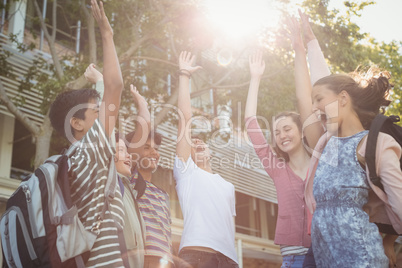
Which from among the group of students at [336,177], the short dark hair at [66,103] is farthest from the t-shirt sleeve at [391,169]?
the short dark hair at [66,103]

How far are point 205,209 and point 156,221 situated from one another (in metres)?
0.42

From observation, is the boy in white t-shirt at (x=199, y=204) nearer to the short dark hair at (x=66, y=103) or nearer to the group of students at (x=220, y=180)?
the group of students at (x=220, y=180)

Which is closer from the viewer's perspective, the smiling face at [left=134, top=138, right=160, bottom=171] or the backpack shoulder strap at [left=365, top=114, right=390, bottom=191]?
the backpack shoulder strap at [left=365, top=114, right=390, bottom=191]

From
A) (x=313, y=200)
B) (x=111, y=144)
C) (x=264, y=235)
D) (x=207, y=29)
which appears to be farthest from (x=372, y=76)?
(x=264, y=235)

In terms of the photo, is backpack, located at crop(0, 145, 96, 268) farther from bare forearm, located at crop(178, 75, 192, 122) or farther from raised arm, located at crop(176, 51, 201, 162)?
bare forearm, located at crop(178, 75, 192, 122)

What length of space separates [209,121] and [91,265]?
910 centimetres

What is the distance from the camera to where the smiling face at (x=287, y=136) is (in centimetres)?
405

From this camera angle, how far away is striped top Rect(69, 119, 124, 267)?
2537mm

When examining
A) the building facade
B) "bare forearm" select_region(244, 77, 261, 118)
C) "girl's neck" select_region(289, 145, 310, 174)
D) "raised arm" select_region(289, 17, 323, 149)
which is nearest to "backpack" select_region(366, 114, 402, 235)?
"raised arm" select_region(289, 17, 323, 149)

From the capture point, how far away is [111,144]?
2840 millimetres

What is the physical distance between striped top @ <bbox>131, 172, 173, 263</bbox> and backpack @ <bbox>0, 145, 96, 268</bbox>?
1.15 meters

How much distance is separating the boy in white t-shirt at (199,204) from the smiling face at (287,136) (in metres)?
0.66

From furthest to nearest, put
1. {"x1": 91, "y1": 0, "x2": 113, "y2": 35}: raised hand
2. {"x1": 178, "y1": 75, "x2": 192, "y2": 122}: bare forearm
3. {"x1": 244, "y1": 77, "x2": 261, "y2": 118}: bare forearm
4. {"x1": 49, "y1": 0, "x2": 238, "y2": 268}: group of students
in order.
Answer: {"x1": 178, "y1": 75, "x2": 192, "y2": 122}: bare forearm, {"x1": 244, "y1": 77, "x2": 261, "y2": 118}: bare forearm, {"x1": 91, "y1": 0, "x2": 113, "y2": 35}: raised hand, {"x1": 49, "y1": 0, "x2": 238, "y2": 268}: group of students

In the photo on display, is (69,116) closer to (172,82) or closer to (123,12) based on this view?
(123,12)
